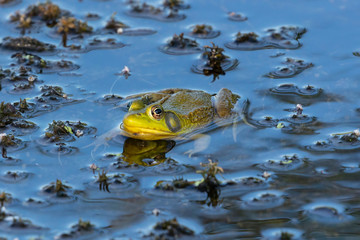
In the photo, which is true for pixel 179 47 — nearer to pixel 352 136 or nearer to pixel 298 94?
pixel 298 94

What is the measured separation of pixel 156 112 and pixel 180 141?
0.54 metres

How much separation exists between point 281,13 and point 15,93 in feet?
16.7

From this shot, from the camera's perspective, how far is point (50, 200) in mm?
5738

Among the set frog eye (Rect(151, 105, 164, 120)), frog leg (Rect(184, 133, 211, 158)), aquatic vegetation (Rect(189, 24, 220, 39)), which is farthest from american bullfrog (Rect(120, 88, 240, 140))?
aquatic vegetation (Rect(189, 24, 220, 39))

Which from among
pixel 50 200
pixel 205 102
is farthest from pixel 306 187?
pixel 50 200

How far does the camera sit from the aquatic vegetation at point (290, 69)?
8375mm

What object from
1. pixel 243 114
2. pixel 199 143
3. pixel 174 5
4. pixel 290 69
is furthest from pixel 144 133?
pixel 174 5

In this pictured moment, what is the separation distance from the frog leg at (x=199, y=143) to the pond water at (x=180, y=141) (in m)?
0.07

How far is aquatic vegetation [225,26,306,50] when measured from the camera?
30.3ft

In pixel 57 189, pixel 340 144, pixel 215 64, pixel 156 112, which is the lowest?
pixel 57 189

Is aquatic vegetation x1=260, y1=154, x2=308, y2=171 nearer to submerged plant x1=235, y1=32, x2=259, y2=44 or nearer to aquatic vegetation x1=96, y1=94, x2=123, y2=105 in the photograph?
Result: aquatic vegetation x1=96, y1=94, x2=123, y2=105

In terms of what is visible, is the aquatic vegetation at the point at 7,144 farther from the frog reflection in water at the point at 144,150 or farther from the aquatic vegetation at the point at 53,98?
the frog reflection in water at the point at 144,150

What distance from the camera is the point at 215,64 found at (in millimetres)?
8641

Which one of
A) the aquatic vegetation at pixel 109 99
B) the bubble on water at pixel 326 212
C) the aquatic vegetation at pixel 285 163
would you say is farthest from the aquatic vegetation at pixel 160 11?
the bubble on water at pixel 326 212
